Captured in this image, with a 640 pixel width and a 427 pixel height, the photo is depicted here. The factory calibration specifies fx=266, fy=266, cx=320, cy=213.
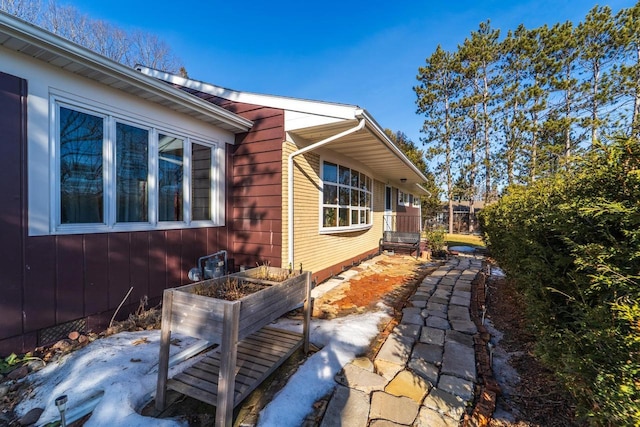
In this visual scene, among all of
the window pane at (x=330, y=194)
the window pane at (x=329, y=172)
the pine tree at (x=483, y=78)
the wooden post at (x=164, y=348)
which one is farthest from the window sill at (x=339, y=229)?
the pine tree at (x=483, y=78)

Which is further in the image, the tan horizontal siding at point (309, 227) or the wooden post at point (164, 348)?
the tan horizontal siding at point (309, 227)

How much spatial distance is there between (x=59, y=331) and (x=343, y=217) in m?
5.14

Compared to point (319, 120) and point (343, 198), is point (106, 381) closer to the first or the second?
point (319, 120)

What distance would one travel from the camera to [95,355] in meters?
2.59

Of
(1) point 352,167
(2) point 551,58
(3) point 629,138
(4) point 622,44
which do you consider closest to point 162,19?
(1) point 352,167

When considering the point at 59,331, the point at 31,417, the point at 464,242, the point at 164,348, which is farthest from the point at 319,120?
the point at 464,242

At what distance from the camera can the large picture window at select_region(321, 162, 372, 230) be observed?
5.88 meters

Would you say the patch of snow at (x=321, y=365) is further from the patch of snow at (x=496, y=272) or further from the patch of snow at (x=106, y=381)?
the patch of snow at (x=496, y=272)

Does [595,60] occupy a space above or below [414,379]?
above

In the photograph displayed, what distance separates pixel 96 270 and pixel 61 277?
305 mm

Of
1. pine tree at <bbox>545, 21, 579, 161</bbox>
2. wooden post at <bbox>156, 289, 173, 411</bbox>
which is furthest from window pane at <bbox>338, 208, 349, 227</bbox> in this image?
pine tree at <bbox>545, 21, 579, 161</bbox>

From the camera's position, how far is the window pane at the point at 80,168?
9.41 ft

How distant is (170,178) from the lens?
3.94 metres

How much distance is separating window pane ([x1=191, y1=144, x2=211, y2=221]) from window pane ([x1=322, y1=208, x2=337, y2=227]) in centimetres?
237
